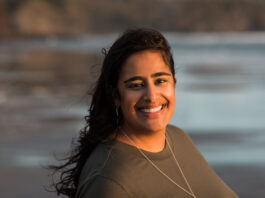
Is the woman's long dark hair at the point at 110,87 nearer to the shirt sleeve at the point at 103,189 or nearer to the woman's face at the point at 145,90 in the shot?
the woman's face at the point at 145,90

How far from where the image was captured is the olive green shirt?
1.77 m

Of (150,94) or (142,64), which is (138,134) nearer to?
(150,94)

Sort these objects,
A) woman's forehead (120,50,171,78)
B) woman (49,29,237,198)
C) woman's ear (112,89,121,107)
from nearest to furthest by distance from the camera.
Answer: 1. woman (49,29,237,198)
2. woman's forehead (120,50,171,78)
3. woman's ear (112,89,121,107)

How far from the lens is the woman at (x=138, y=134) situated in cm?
184

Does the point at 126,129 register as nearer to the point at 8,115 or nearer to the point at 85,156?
the point at 85,156

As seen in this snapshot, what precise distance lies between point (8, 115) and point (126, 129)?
6.81 m

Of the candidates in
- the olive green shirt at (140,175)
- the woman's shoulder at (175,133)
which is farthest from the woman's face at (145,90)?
the woman's shoulder at (175,133)

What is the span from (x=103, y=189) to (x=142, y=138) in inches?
13.1

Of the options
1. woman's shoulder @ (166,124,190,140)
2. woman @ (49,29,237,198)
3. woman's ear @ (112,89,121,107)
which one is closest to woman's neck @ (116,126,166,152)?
woman @ (49,29,237,198)

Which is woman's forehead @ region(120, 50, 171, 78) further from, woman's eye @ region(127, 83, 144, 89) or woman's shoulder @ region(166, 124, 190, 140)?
woman's shoulder @ region(166, 124, 190, 140)

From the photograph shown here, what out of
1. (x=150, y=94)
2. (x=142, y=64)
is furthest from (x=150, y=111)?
(x=142, y=64)

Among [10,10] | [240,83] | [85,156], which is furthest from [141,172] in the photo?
[10,10]

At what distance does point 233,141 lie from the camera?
655cm

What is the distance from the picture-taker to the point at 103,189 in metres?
1.74
